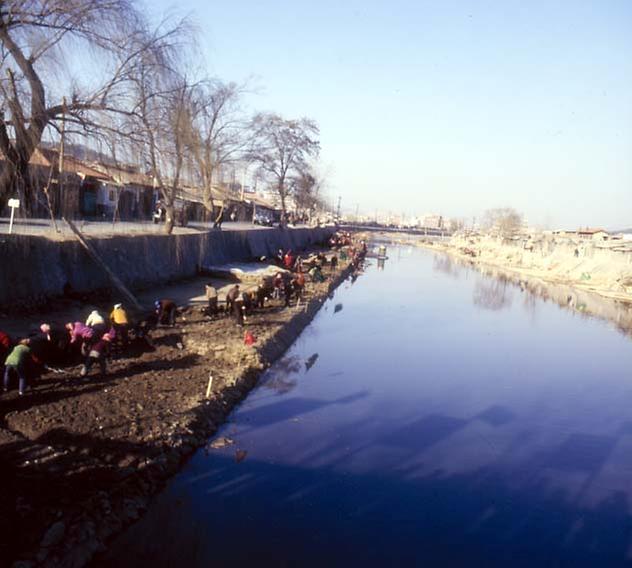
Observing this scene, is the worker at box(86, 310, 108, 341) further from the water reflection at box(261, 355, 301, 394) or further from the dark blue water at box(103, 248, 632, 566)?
the water reflection at box(261, 355, 301, 394)

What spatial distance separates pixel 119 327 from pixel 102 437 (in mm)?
4306

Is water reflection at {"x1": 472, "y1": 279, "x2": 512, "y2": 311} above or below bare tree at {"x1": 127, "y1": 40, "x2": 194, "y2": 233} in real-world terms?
below

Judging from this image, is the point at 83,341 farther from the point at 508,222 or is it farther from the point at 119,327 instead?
→ the point at 508,222

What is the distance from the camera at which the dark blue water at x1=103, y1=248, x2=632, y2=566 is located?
683cm

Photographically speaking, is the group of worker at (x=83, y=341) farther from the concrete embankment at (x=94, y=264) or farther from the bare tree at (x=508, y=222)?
the bare tree at (x=508, y=222)

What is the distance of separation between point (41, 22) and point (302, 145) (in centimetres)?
3586

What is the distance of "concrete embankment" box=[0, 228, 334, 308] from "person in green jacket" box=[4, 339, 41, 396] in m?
3.24

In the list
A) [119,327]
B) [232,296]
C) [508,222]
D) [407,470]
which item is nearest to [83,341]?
[119,327]

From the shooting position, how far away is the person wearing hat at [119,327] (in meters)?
11.7

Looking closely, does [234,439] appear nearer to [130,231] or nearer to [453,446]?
[453,446]

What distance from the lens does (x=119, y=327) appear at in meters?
11.7

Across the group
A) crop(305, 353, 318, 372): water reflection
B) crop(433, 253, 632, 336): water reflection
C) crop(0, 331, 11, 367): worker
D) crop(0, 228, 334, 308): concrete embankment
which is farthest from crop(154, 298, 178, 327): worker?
crop(433, 253, 632, 336): water reflection

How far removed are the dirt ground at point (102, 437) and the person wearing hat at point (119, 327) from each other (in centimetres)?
40

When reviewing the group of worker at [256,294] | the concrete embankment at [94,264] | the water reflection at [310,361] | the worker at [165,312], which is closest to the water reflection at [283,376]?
the water reflection at [310,361]
